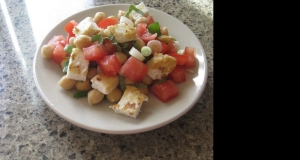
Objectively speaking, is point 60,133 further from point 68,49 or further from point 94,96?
point 68,49

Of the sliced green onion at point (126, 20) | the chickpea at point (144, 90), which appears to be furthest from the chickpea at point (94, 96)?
the sliced green onion at point (126, 20)

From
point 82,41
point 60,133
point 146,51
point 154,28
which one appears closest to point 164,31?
point 154,28

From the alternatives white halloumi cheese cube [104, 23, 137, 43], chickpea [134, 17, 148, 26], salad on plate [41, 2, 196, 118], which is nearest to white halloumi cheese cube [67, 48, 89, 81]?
salad on plate [41, 2, 196, 118]

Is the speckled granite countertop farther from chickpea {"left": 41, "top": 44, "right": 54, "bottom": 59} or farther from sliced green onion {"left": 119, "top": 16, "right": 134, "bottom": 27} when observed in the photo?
sliced green onion {"left": 119, "top": 16, "right": 134, "bottom": 27}
